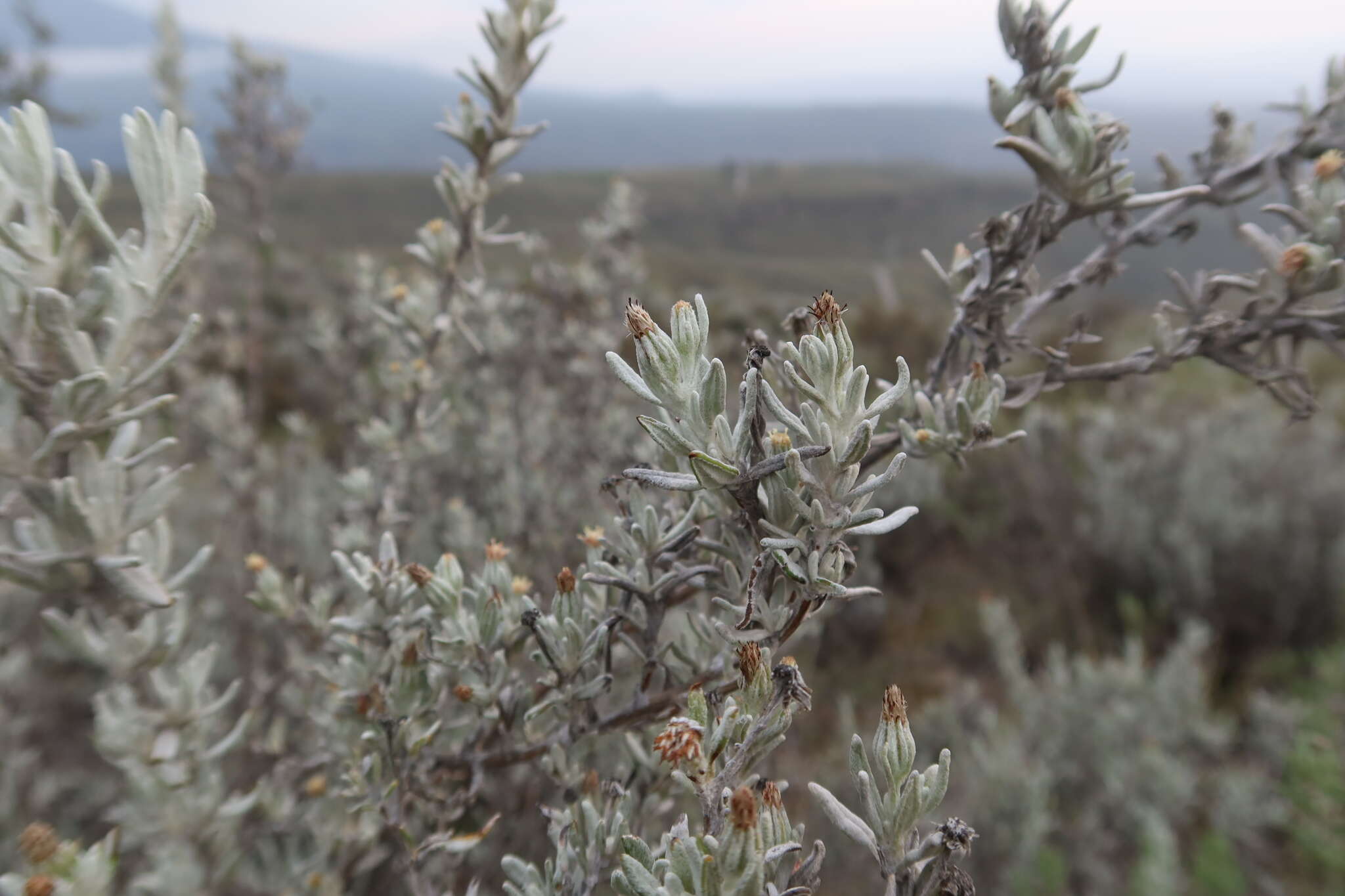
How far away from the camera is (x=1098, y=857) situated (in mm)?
3619

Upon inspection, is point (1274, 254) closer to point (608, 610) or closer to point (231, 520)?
point (608, 610)

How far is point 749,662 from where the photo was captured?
0.84 m

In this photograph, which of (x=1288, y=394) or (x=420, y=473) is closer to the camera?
(x=1288, y=394)

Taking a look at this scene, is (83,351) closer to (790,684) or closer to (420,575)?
(420,575)

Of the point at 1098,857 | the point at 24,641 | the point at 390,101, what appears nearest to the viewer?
the point at 1098,857

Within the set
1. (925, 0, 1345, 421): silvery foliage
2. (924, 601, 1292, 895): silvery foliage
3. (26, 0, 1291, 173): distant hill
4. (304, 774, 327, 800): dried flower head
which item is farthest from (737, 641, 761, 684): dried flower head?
(26, 0, 1291, 173): distant hill

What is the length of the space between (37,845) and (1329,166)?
7.22 feet

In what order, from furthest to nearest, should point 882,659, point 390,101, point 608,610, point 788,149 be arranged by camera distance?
point 390,101, point 788,149, point 882,659, point 608,610

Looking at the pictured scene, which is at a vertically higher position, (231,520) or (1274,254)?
A: (1274,254)

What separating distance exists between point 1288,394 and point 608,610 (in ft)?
3.97

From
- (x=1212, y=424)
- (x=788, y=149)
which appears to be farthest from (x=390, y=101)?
(x=1212, y=424)

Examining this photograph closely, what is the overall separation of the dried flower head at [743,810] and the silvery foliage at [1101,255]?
78cm

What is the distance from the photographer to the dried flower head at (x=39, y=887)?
1028 millimetres

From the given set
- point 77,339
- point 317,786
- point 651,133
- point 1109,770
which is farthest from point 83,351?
point 651,133
